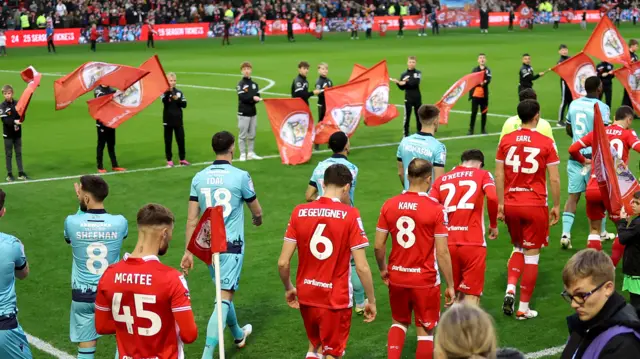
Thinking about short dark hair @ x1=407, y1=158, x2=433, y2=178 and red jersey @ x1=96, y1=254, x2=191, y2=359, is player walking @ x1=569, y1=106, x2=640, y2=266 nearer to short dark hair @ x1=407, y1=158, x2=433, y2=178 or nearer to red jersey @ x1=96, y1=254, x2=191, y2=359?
short dark hair @ x1=407, y1=158, x2=433, y2=178

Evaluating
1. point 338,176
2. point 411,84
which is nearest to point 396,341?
point 338,176

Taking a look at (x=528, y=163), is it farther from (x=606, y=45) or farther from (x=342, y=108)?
(x=342, y=108)

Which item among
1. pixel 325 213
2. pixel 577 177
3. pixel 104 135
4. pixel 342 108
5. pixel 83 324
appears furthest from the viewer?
pixel 342 108

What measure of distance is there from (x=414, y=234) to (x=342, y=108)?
499 inches

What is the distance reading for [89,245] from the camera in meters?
8.16

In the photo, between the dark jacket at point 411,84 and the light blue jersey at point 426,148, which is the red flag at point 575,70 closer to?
the dark jacket at point 411,84

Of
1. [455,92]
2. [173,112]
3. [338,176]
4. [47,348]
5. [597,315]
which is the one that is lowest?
[47,348]

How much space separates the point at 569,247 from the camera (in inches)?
524

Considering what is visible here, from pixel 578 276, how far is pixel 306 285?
332cm

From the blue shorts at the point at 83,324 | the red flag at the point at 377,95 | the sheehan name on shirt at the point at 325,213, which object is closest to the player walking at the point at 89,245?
the blue shorts at the point at 83,324

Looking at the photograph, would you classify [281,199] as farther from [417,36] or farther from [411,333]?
[417,36]

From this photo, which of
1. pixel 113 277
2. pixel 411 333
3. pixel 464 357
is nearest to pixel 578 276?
pixel 464 357

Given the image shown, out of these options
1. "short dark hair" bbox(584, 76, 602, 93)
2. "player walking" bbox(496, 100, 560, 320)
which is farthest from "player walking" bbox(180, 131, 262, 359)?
"short dark hair" bbox(584, 76, 602, 93)

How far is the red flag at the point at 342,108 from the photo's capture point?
2059 cm
